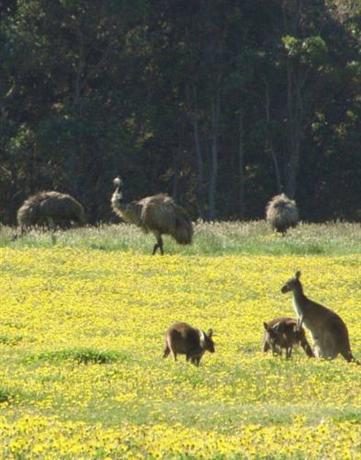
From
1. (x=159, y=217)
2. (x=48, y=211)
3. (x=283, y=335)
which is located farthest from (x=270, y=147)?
(x=283, y=335)

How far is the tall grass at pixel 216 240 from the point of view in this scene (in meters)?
36.3

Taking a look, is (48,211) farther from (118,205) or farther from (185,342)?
(185,342)

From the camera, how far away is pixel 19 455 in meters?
12.0

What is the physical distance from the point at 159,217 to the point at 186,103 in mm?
25500

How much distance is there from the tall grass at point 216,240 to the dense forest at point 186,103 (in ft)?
45.4

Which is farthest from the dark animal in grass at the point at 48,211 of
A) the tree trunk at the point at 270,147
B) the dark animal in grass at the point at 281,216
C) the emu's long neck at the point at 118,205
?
the tree trunk at the point at 270,147

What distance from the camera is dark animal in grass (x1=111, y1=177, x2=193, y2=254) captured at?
34656 mm

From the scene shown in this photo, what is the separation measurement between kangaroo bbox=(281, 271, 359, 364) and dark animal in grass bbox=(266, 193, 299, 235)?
873 inches

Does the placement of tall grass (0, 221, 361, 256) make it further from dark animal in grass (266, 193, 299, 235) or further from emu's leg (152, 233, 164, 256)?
emu's leg (152, 233, 164, 256)

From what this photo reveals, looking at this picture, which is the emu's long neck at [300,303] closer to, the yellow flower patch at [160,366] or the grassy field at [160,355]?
the grassy field at [160,355]

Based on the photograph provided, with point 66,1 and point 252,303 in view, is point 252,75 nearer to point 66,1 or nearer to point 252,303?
point 66,1

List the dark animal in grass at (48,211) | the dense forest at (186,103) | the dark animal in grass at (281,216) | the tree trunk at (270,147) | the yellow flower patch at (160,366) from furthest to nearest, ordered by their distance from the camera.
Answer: the tree trunk at (270,147), the dense forest at (186,103), the dark animal in grass at (281,216), the dark animal in grass at (48,211), the yellow flower patch at (160,366)

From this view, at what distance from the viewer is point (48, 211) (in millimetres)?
40844

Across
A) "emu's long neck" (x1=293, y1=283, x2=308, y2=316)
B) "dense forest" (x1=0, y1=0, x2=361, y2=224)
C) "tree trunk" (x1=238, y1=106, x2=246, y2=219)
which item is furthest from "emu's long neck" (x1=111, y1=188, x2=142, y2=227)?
"tree trunk" (x1=238, y1=106, x2=246, y2=219)
